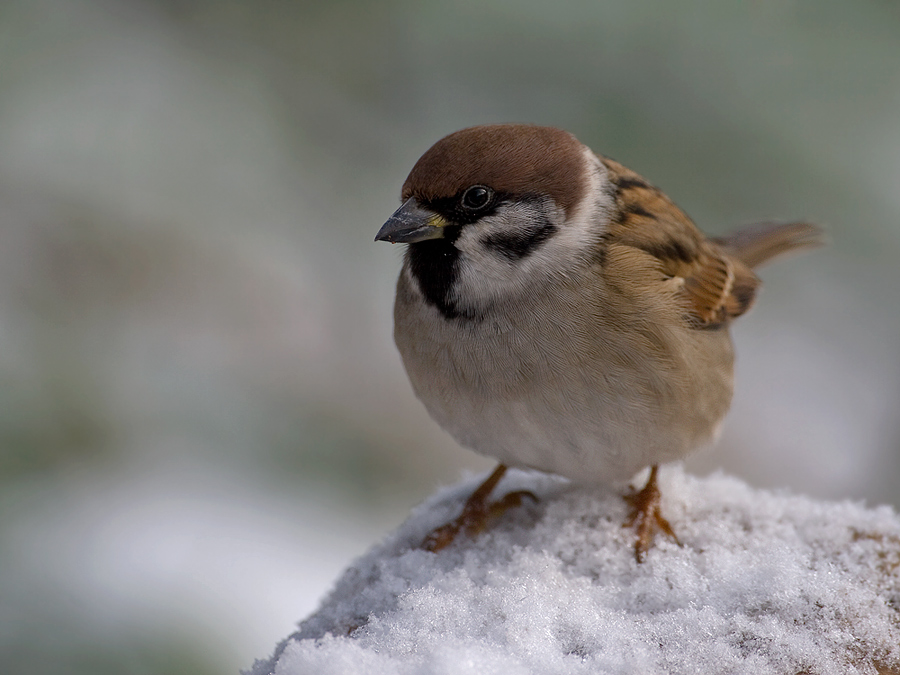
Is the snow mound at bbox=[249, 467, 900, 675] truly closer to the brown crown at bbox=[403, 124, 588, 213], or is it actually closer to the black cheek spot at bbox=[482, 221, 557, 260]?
the black cheek spot at bbox=[482, 221, 557, 260]

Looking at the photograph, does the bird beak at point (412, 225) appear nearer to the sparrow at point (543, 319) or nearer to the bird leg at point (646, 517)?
the sparrow at point (543, 319)

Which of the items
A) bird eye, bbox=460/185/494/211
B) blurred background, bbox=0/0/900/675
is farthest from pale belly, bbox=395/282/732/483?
blurred background, bbox=0/0/900/675

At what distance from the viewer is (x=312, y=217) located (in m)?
3.51

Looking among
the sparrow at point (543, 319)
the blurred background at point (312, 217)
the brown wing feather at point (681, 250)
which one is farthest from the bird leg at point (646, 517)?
the blurred background at point (312, 217)

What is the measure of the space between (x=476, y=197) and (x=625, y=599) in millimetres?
816

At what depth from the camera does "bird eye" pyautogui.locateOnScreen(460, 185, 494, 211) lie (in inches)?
63.4

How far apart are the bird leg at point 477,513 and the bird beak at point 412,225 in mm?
694

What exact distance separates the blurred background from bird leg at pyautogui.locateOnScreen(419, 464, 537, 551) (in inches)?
36.8

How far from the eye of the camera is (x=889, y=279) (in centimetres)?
353

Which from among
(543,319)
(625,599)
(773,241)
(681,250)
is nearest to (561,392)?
(543,319)

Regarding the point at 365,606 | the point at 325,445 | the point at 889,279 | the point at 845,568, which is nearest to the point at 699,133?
the point at 889,279

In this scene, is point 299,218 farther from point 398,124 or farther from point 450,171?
point 450,171

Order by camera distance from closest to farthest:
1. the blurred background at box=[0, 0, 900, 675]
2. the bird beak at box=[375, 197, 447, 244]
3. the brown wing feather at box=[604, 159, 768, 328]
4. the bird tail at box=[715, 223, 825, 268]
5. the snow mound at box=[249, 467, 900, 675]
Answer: the snow mound at box=[249, 467, 900, 675]
the bird beak at box=[375, 197, 447, 244]
the brown wing feather at box=[604, 159, 768, 328]
the bird tail at box=[715, 223, 825, 268]
the blurred background at box=[0, 0, 900, 675]

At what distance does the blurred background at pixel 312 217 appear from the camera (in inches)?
109
